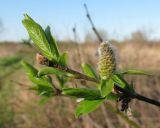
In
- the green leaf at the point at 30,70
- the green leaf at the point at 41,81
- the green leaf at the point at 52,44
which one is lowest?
the green leaf at the point at 41,81

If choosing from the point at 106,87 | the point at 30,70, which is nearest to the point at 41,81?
the point at 30,70

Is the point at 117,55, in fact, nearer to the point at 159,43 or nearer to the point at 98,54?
the point at 98,54

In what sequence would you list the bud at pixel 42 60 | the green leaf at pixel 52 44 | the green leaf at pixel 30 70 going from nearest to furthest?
1. the bud at pixel 42 60
2. the green leaf at pixel 52 44
3. the green leaf at pixel 30 70

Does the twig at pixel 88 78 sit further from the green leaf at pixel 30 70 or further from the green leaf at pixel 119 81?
the green leaf at pixel 30 70

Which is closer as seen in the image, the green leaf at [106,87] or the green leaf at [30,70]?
the green leaf at [106,87]

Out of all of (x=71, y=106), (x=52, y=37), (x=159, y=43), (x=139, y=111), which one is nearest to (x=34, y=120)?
(x=71, y=106)

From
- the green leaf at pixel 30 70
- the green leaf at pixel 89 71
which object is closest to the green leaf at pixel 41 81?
the green leaf at pixel 30 70
